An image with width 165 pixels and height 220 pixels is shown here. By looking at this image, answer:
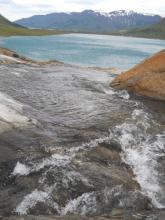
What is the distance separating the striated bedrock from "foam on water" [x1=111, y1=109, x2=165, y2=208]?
7.16m

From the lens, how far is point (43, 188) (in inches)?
540

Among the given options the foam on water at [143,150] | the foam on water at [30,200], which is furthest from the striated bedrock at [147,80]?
the foam on water at [30,200]

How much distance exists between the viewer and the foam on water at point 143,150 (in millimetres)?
14934

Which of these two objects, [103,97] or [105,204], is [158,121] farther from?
[105,204]

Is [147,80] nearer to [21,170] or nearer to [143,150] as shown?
[143,150]

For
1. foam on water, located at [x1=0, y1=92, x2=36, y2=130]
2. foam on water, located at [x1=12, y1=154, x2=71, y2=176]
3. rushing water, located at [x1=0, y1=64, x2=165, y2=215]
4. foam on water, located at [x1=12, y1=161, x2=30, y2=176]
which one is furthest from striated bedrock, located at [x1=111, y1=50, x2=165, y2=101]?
foam on water, located at [x1=12, y1=161, x2=30, y2=176]

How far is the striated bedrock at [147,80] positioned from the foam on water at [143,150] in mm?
7159

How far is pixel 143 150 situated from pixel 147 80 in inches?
542

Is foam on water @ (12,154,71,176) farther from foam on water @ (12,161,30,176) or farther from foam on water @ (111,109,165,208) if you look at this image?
foam on water @ (111,109,165,208)

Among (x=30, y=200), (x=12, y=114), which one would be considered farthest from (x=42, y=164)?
(x=12, y=114)

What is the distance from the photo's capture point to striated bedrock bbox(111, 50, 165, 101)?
30.3 metres

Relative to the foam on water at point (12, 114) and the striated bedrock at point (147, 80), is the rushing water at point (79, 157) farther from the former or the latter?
the striated bedrock at point (147, 80)

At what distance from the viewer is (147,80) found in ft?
102

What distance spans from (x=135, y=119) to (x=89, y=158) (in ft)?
24.8
